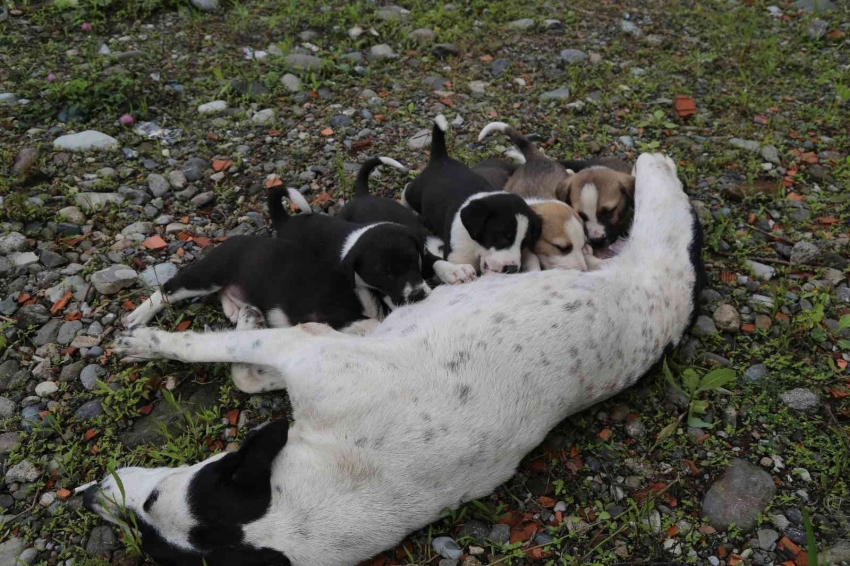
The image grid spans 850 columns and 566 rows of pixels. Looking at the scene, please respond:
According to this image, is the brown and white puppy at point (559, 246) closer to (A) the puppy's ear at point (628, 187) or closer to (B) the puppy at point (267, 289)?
(A) the puppy's ear at point (628, 187)

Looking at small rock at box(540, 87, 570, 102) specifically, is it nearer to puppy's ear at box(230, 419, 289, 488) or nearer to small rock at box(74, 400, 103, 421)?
puppy's ear at box(230, 419, 289, 488)

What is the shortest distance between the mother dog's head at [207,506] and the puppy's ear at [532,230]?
6.28 ft

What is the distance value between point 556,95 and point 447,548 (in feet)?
15.4

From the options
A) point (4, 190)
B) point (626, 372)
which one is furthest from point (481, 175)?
point (4, 190)

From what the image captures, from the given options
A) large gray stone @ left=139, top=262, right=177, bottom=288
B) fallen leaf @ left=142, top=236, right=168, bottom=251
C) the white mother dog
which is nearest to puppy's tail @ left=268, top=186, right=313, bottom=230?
large gray stone @ left=139, top=262, right=177, bottom=288

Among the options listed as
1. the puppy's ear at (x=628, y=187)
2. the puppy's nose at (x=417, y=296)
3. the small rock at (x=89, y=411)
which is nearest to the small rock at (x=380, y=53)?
the puppy's ear at (x=628, y=187)

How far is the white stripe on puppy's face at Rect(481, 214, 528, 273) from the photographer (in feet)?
14.0

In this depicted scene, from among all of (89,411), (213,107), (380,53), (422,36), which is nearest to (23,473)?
(89,411)

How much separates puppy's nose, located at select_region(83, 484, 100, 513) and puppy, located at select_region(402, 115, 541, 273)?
2.42m

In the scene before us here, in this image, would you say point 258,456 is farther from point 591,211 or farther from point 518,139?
point 518,139

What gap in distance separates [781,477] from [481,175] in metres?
2.86

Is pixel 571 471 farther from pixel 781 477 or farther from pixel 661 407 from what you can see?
pixel 781 477

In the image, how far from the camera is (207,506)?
10.2ft

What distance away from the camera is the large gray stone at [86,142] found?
18.7 ft
